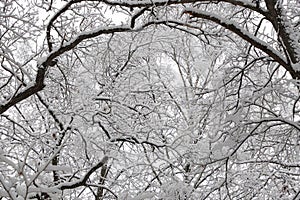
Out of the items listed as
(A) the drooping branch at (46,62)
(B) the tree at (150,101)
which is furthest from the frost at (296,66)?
(A) the drooping branch at (46,62)

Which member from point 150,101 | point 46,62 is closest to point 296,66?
point 46,62

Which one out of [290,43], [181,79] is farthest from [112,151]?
[181,79]

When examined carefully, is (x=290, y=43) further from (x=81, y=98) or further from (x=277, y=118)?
(x=81, y=98)

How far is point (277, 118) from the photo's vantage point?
15.1 feet

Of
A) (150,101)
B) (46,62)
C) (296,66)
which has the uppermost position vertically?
(150,101)

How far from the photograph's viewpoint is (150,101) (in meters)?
8.93

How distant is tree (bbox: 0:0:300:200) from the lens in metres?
4.46

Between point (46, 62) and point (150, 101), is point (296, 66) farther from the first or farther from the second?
point (150, 101)

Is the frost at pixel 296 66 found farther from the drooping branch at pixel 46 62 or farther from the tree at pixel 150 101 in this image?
the drooping branch at pixel 46 62

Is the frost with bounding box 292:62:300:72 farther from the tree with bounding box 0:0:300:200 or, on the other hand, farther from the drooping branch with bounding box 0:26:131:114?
the drooping branch with bounding box 0:26:131:114

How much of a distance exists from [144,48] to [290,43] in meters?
4.93

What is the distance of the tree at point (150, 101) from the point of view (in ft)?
14.6

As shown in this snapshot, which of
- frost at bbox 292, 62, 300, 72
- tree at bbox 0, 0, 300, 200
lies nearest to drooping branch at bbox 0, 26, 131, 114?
tree at bbox 0, 0, 300, 200

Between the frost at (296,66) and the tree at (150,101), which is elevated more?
the tree at (150,101)
